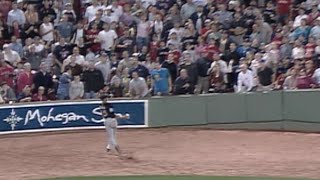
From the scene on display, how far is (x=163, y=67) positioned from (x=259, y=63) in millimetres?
2635

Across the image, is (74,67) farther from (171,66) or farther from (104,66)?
(171,66)

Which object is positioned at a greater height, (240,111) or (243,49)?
(243,49)

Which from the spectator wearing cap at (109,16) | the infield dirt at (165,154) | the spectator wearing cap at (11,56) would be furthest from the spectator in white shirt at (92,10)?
the infield dirt at (165,154)

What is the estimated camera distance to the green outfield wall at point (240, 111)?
2347 cm

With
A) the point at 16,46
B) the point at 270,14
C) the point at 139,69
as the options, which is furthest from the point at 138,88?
the point at 270,14

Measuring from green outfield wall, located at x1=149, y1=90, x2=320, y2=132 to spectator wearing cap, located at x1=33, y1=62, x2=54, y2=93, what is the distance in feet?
9.26

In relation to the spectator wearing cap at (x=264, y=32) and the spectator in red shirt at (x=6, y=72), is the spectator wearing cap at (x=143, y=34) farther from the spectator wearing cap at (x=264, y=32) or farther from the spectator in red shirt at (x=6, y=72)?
the spectator in red shirt at (x=6, y=72)

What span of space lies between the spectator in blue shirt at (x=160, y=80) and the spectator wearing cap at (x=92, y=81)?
1.44 metres

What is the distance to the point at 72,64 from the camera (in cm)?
2377

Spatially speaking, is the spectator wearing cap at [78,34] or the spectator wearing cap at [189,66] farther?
the spectator wearing cap at [78,34]

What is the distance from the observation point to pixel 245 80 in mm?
23328

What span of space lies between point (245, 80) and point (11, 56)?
6.50 meters

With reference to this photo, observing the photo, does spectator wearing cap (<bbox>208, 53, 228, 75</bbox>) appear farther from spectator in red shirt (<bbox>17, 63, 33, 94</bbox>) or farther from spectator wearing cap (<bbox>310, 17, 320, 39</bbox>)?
spectator in red shirt (<bbox>17, 63, 33, 94</bbox>)

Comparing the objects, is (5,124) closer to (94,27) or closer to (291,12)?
(94,27)
